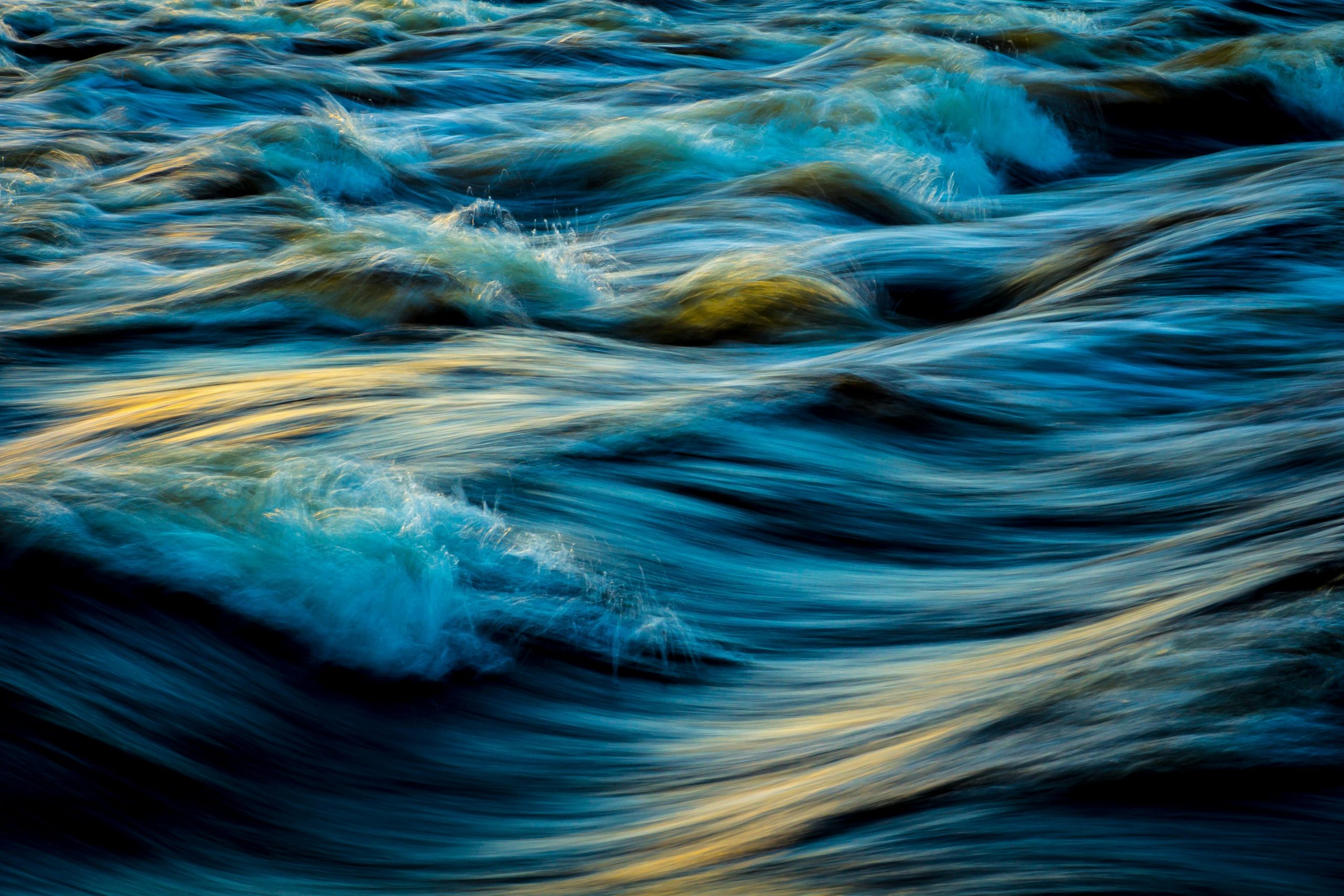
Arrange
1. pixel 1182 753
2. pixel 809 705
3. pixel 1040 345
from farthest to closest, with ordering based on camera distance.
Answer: pixel 1040 345
pixel 809 705
pixel 1182 753

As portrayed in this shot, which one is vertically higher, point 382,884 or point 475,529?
point 475,529

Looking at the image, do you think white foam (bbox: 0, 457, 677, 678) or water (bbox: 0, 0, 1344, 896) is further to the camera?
white foam (bbox: 0, 457, 677, 678)

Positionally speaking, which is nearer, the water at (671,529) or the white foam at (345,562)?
the water at (671,529)

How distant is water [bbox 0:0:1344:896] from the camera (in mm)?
2176

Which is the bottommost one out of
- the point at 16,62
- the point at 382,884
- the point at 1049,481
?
the point at 382,884

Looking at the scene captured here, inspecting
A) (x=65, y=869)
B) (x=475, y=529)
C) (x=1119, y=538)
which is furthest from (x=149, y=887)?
(x=1119, y=538)

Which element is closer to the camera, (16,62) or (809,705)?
(809,705)

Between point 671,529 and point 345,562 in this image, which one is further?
point 671,529

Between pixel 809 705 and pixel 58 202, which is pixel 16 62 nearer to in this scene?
pixel 58 202

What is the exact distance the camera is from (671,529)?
147 inches

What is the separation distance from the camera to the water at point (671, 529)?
218 centimetres

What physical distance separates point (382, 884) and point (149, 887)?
360 millimetres

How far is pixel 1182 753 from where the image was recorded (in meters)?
1.98

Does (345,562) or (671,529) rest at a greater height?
(345,562)
